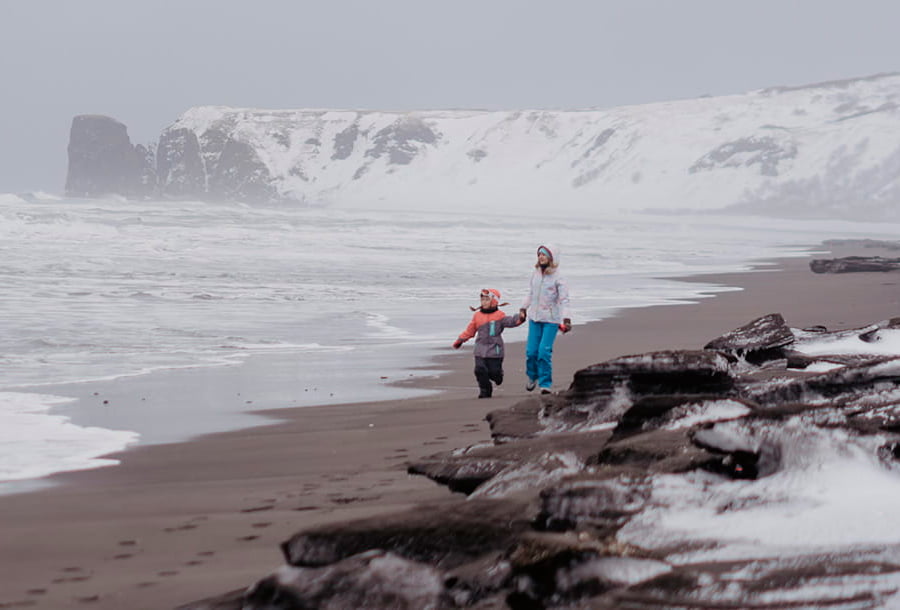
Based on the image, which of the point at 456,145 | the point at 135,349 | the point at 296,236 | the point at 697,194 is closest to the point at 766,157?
the point at 697,194

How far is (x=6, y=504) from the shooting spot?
16.0ft

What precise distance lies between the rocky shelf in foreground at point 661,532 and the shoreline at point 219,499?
0.59 metres

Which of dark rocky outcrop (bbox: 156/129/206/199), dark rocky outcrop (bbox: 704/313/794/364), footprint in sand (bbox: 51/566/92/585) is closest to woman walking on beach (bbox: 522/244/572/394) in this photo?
dark rocky outcrop (bbox: 704/313/794/364)

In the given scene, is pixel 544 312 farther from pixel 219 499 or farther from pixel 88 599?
pixel 88 599

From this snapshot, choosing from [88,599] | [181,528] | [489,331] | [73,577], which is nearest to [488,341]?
[489,331]

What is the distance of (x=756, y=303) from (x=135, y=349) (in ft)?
34.8

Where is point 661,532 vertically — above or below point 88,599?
above

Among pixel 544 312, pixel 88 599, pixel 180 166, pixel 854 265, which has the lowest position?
pixel 88 599

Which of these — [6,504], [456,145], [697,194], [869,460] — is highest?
[456,145]

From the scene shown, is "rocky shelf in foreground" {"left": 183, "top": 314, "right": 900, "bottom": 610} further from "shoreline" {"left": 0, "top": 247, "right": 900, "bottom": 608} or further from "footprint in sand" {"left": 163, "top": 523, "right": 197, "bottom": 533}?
"footprint in sand" {"left": 163, "top": 523, "right": 197, "bottom": 533}

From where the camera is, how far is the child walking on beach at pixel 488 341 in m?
8.30

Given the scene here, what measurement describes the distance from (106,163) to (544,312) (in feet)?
589

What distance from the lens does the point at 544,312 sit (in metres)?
8.81

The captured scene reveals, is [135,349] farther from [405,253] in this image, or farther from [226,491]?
[405,253]
